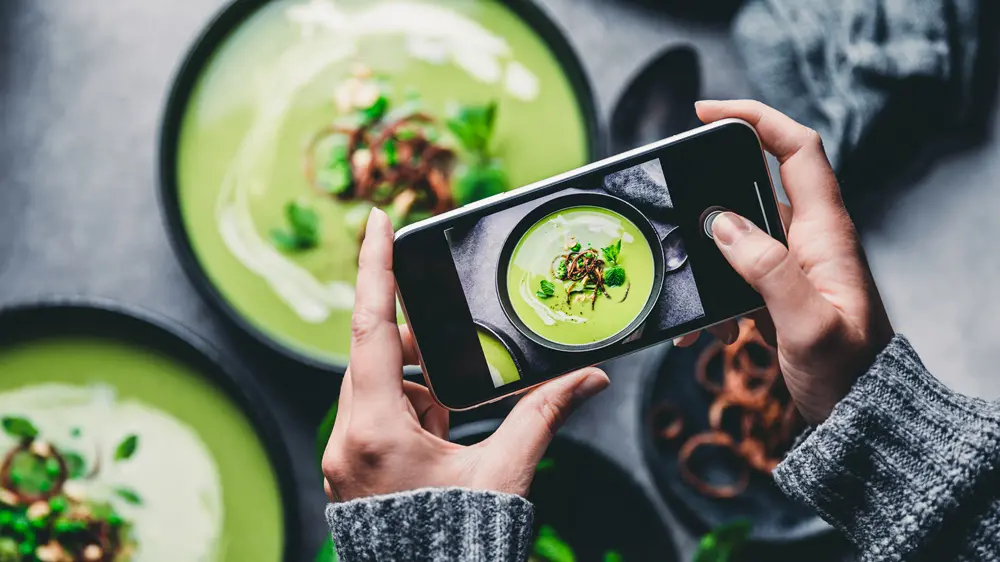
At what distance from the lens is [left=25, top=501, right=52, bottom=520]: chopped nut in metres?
1.15

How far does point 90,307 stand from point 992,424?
1109 mm

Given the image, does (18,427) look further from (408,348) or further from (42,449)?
(408,348)

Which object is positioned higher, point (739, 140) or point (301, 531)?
point (739, 140)

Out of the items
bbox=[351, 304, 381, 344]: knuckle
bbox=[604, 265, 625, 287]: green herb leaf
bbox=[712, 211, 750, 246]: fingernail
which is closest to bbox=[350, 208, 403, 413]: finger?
bbox=[351, 304, 381, 344]: knuckle

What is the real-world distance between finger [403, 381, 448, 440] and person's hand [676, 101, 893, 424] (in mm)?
353

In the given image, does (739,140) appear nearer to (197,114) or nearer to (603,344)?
(603,344)

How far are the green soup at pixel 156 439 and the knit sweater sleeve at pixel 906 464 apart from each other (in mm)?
776

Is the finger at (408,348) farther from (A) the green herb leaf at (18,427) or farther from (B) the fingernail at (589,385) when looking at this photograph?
(A) the green herb leaf at (18,427)


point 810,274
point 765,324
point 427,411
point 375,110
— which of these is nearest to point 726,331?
point 765,324

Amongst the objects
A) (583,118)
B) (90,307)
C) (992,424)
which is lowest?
(992,424)

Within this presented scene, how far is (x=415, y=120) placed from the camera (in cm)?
125

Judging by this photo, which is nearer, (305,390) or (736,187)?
(736,187)

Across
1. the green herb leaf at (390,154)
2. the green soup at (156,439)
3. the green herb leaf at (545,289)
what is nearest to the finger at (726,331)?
the green herb leaf at (545,289)

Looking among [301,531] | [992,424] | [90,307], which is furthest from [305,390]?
[992,424]
